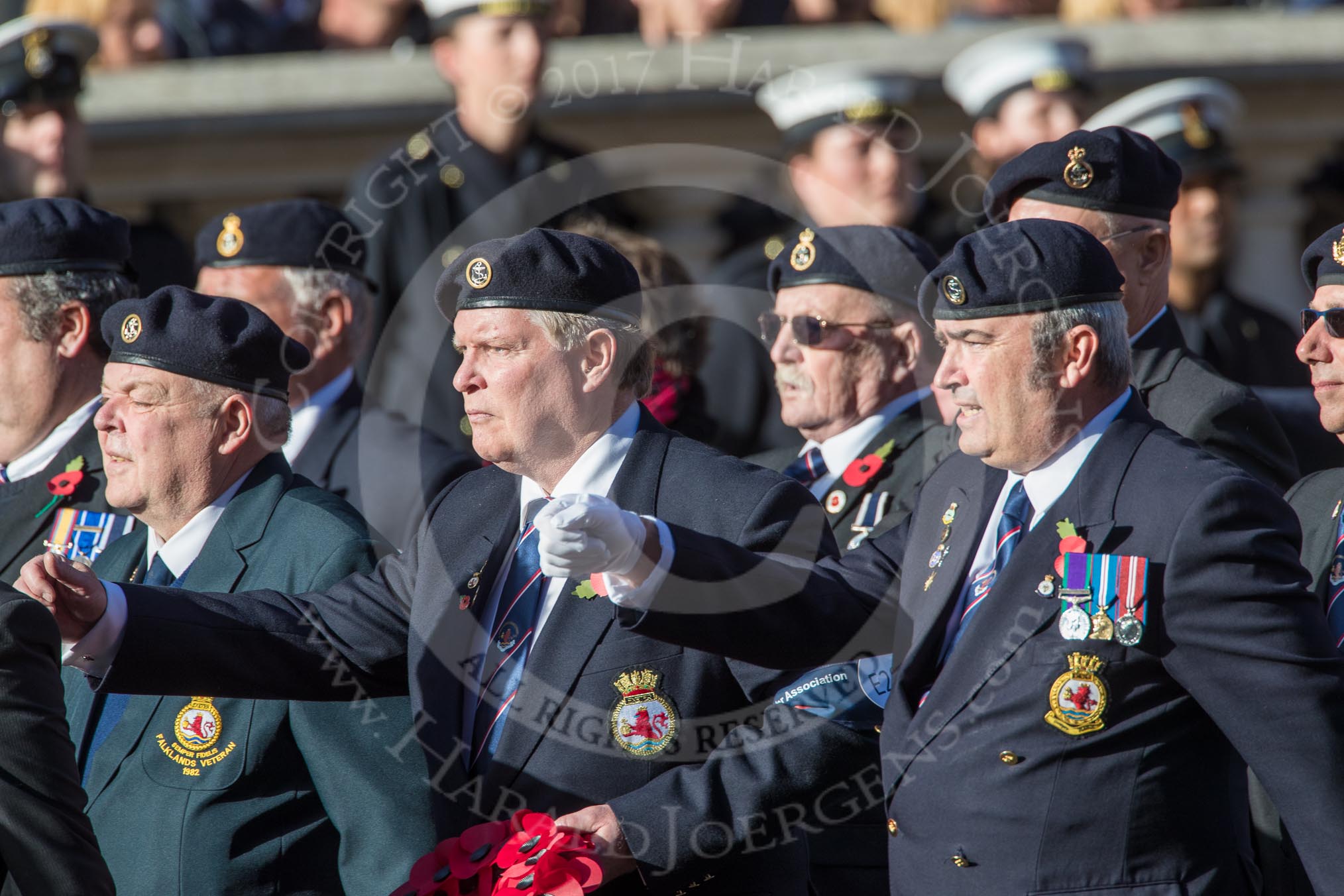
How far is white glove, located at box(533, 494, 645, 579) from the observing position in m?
3.31

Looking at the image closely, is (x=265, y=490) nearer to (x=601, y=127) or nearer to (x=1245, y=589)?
Answer: (x=1245, y=589)

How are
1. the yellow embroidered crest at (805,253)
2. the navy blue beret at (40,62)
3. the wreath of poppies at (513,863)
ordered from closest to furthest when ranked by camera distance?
1. the wreath of poppies at (513,863)
2. the yellow embroidered crest at (805,253)
3. the navy blue beret at (40,62)

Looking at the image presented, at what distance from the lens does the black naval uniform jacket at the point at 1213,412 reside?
473 centimetres

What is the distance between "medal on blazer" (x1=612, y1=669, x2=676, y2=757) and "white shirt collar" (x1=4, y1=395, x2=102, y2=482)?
2204 millimetres

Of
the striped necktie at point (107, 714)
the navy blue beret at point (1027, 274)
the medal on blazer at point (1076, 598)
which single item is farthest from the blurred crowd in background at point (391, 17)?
the medal on blazer at point (1076, 598)

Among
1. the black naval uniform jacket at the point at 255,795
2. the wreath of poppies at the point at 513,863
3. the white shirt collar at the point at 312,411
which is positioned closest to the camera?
the wreath of poppies at the point at 513,863

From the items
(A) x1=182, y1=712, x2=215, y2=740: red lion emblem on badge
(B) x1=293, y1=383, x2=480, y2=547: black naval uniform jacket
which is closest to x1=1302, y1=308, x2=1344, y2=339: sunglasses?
(B) x1=293, y1=383, x2=480, y2=547: black naval uniform jacket

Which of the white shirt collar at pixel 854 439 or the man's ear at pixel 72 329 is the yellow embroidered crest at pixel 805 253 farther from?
the man's ear at pixel 72 329

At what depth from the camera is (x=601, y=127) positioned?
805 cm

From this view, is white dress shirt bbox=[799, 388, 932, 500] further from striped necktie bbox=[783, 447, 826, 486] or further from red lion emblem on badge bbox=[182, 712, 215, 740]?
red lion emblem on badge bbox=[182, 712, 215, 740]

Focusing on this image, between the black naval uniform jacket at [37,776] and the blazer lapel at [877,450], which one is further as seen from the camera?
the blazer lapel at [877,450]

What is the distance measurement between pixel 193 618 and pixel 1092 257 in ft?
6.85

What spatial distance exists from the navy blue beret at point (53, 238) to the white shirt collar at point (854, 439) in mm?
2163

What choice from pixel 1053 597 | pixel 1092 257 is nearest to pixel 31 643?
pixel 1053 597
